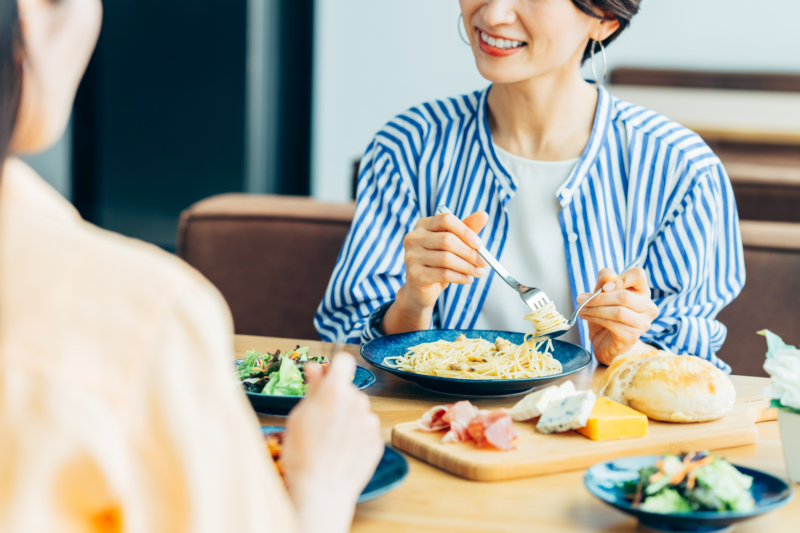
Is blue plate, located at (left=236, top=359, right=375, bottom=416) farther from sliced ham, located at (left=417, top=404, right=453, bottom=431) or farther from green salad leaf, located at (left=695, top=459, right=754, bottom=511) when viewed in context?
green salad leaf, located at (left=695, top=459, right=754, bottom=511)

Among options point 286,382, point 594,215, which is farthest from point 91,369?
point 594,215

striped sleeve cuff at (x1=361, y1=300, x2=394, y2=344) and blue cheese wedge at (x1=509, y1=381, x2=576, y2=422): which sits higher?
blue cheese wedge at (x1=509, y1=381, x2=576, y2=422)

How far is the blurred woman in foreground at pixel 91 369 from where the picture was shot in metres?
0.45

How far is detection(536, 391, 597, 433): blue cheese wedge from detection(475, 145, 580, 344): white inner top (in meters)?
0.70

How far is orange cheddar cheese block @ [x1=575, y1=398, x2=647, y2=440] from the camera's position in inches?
39.3

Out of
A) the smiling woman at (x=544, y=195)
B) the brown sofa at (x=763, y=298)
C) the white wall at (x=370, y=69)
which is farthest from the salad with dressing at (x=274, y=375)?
the white wall at (x=370, y=69)

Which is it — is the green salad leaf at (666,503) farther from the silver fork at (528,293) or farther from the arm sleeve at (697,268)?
the arm sleeve at (697,268)

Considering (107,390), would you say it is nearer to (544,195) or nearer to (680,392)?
(680,392)

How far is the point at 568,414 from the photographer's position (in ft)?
3.29

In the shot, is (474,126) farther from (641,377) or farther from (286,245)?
(641,377)

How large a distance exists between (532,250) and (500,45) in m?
0.46

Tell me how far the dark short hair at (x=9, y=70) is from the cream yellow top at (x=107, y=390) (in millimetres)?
39

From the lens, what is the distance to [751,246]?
196cm

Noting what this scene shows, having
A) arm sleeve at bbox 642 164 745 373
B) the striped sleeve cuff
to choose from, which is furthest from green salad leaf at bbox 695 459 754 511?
the striped sleeve cuff
